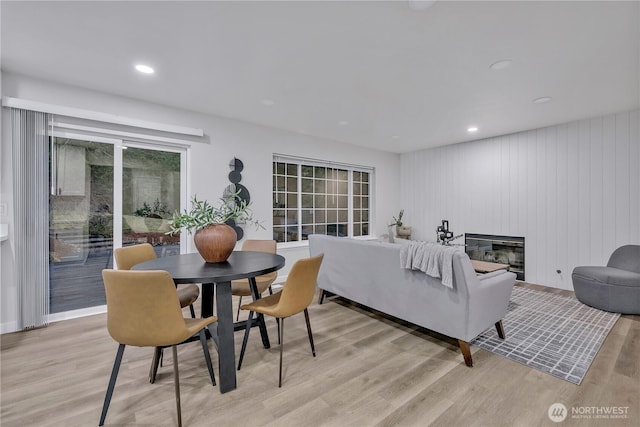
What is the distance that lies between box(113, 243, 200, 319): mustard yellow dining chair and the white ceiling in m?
1.69

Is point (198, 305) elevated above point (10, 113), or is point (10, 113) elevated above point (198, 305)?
point (10, 113)

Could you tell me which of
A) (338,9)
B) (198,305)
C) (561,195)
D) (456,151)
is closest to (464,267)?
(338,9)

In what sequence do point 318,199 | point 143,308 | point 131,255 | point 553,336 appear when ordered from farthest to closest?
point 318,199 → point 553,336 → point 131,255 → point 143,308

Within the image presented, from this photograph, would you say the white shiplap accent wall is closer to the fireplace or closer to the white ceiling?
the fireplace

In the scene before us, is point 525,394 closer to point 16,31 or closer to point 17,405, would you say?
point 17,405

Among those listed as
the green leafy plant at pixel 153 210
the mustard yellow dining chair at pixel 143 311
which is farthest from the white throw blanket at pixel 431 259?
the green leafy plant at pixel 153 210

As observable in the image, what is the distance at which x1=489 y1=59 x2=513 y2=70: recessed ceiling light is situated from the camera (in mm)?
2508

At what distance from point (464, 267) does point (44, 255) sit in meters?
3.92

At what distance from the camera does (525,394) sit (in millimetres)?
1853

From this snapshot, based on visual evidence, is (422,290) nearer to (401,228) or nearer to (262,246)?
(262,246)

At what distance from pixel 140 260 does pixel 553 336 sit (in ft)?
12.7

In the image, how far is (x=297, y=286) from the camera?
2.02m

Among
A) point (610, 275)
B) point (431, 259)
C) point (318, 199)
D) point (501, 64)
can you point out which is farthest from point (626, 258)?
point (318, 199)

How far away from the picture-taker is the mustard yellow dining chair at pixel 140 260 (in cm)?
237
